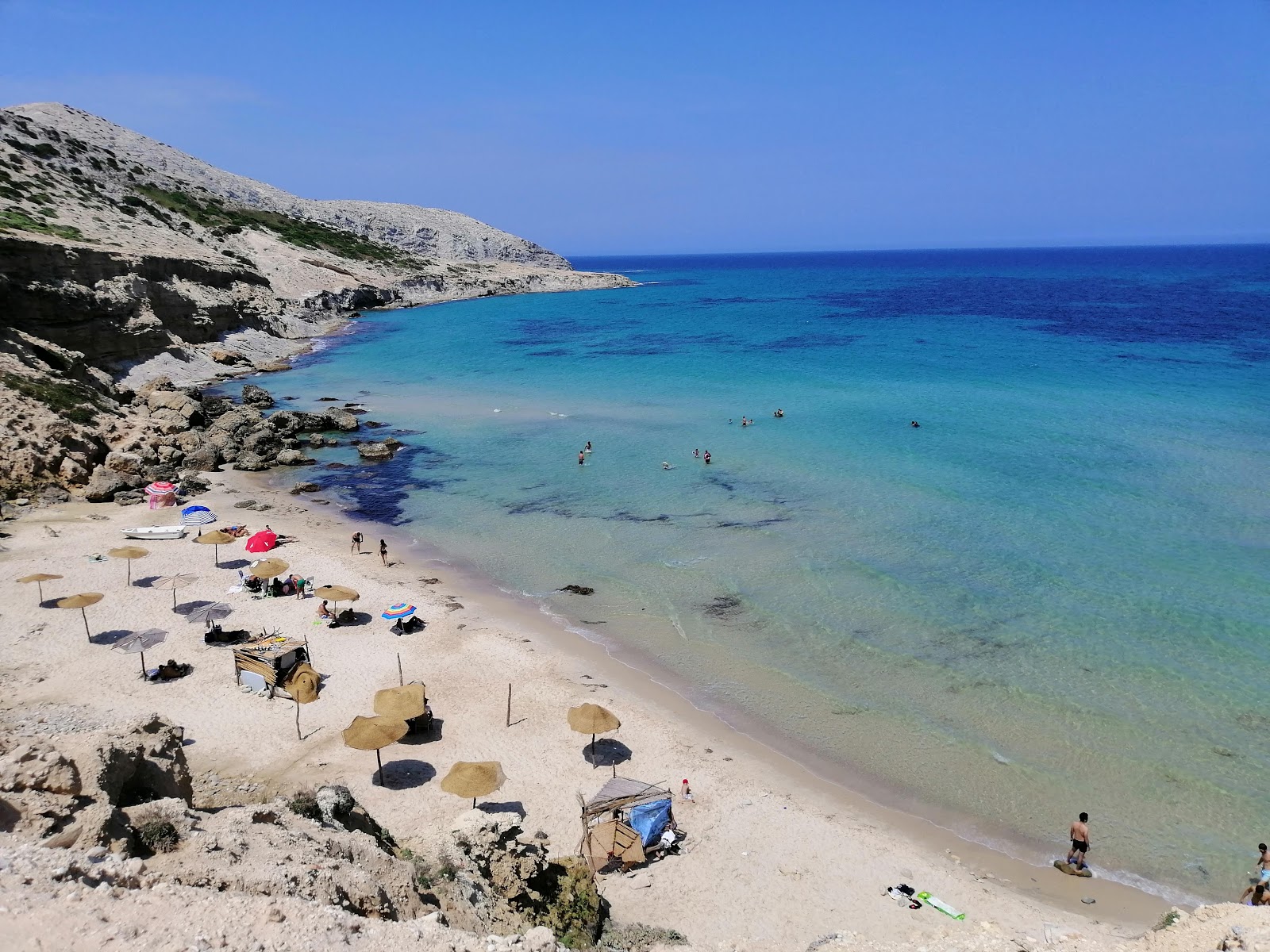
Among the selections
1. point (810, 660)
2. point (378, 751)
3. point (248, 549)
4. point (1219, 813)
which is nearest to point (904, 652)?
point (810, 660)

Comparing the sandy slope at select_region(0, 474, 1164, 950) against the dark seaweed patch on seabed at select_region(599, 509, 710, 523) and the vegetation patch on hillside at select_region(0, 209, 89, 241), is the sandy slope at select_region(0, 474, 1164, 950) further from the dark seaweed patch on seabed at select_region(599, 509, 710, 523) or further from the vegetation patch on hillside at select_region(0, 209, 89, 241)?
the vegetation patch on hillside at select_region(0, 209, 89, 241)

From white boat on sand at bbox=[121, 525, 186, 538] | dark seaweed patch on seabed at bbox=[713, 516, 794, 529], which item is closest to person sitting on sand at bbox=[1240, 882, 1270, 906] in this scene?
dark seaweed patch on seabed at bbox=[713, 516, 794, 529]

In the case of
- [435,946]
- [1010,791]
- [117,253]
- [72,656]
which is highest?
[117,253]

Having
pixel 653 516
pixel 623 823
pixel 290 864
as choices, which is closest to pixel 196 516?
pixel 653 516

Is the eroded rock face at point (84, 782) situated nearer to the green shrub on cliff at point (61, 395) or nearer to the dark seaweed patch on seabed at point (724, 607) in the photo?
the dark seaweed patch on seabed at point (724, 607)

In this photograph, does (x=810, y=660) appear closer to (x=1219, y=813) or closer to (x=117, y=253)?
(x=1219, y=813)

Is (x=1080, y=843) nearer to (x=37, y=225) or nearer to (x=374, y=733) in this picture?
(x=374, y=733)
